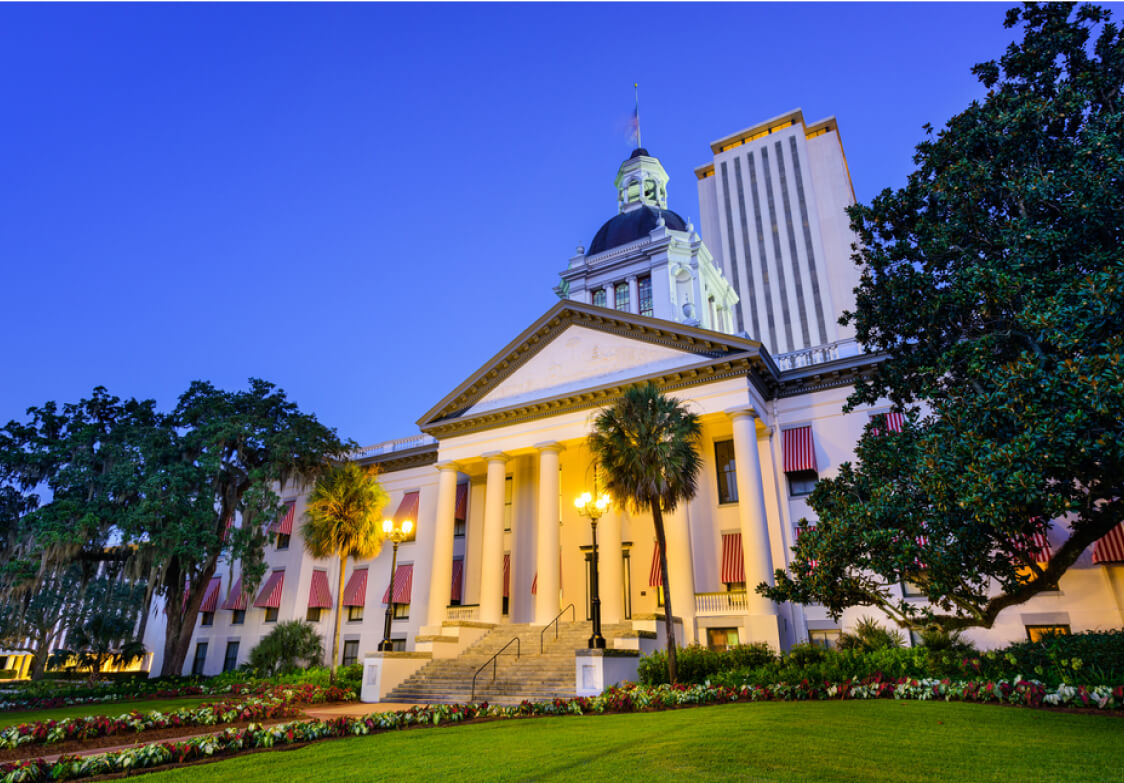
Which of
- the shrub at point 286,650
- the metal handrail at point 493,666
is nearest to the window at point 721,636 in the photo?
the metal handrail at point 493,666

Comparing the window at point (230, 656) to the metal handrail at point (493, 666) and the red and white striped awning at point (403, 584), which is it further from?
the metal handrail at point (493, 666)

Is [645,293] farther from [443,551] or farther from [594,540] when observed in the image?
[594,540]

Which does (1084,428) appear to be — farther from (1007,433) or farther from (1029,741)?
(1029,741)

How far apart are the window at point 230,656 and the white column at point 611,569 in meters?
22.7

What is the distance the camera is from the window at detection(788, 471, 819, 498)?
24.8 metres

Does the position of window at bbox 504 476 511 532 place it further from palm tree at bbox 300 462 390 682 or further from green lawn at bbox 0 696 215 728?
green lawn at bbox 0 696 215 728

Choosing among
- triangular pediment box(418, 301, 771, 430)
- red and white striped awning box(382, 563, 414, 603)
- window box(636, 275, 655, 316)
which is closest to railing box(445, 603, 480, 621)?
red and white striped awning box(382, 563, 414, 603)

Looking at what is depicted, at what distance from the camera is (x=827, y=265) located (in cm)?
7575

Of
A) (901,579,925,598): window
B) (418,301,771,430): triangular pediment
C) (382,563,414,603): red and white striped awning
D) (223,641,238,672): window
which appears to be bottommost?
(223,641,238,672): window

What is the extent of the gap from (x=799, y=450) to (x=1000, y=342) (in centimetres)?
1349

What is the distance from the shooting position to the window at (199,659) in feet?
117

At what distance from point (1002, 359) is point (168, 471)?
30453mm

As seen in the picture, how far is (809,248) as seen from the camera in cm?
7719

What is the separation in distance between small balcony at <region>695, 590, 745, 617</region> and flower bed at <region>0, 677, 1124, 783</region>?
6497 mm
